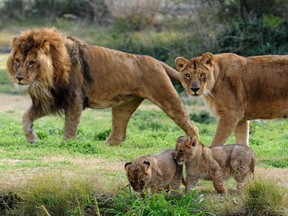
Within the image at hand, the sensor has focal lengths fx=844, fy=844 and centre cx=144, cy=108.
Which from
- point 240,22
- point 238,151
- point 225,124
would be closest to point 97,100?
point 225,124

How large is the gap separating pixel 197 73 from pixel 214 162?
A: 171 centimetres

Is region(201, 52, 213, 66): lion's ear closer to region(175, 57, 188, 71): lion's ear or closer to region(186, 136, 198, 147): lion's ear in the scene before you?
region(175, 57, 188, 71): lion's ear

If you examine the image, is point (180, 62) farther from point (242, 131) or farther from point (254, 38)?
point (254, 38)

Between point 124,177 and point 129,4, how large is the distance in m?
18.1

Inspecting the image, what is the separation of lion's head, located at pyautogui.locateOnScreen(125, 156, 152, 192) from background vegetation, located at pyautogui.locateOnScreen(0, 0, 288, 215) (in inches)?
5.9

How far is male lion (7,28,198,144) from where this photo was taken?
→ 10.4m

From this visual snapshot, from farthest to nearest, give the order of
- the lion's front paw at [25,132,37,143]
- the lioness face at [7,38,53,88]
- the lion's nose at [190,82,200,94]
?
1. the lion's front paw at [25,132,37,143]
2. the lioness face at [7,38,53,88]
3. the lion's nose at [190,82,200,94]

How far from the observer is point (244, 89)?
9828 mm

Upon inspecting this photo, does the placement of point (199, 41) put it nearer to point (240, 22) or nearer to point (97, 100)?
point (240, 22)

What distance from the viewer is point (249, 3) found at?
21547 mm

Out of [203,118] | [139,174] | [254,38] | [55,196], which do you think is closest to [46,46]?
[55,196]

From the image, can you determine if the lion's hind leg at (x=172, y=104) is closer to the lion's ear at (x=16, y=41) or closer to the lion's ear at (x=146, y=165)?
the lion's ear at (x=16, y=41)

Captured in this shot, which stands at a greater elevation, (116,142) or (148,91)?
(148,91)

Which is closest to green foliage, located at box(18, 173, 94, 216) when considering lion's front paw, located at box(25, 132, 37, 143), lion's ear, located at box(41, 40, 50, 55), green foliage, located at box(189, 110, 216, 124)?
lion's front paw, located at box(25, 132, 37, 143)
